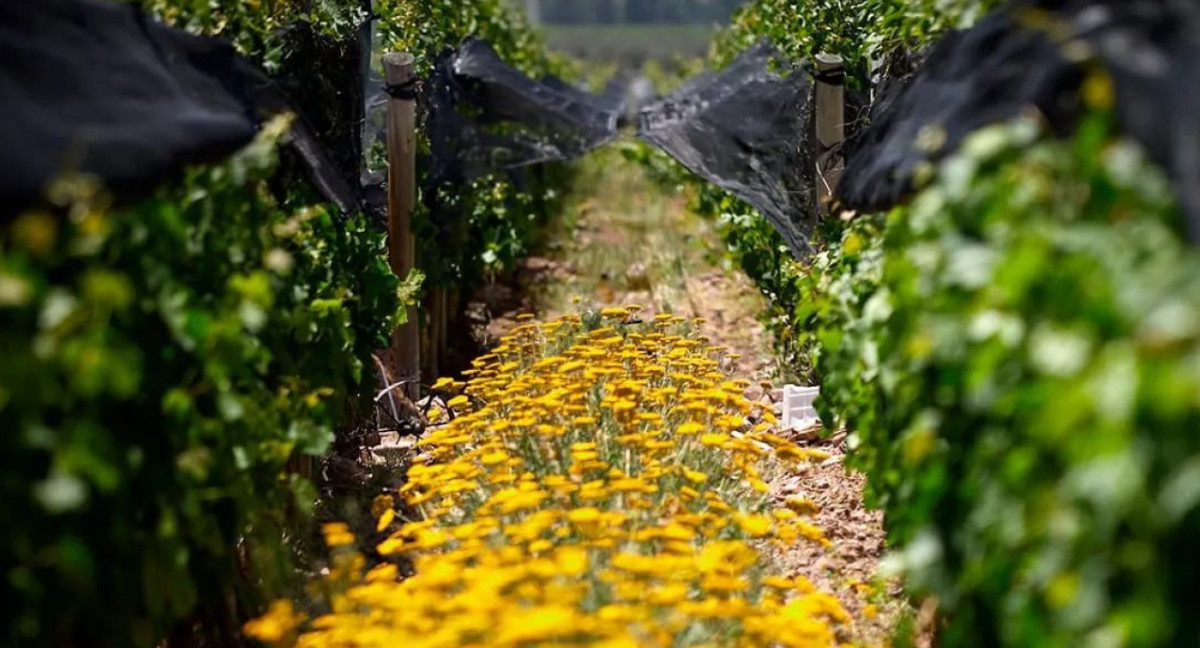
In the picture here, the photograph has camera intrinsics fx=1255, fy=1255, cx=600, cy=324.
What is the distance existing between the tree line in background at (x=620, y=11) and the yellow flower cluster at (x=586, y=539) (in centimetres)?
8109

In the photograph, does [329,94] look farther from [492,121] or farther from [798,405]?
[492,121]

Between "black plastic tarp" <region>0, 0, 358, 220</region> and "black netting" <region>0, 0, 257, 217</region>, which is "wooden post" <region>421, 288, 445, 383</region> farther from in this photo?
"black netting" <region>0, 0, 257, 217</region>

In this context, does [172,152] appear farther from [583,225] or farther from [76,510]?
[583,225]

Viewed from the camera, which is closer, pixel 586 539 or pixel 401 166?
pixel 586 539

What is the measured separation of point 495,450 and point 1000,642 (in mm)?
1922

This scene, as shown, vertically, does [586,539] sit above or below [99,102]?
below

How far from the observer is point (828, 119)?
5.91m

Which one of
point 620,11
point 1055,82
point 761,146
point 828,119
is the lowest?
point 761,146

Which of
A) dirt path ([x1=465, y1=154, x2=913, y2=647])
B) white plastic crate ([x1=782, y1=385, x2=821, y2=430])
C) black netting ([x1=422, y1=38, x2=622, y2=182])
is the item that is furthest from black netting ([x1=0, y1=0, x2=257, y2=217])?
black netting ([x1=422, y1=38, x2=622, y2=182])

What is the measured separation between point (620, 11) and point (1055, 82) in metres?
86.2

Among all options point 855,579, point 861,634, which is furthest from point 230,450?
point 855,579

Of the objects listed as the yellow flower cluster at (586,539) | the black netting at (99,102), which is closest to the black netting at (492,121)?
the yellow flower cluster at (586,539)

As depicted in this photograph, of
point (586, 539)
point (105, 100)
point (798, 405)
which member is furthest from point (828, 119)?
point (105, 100)

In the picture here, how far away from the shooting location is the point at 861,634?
3.52 m
